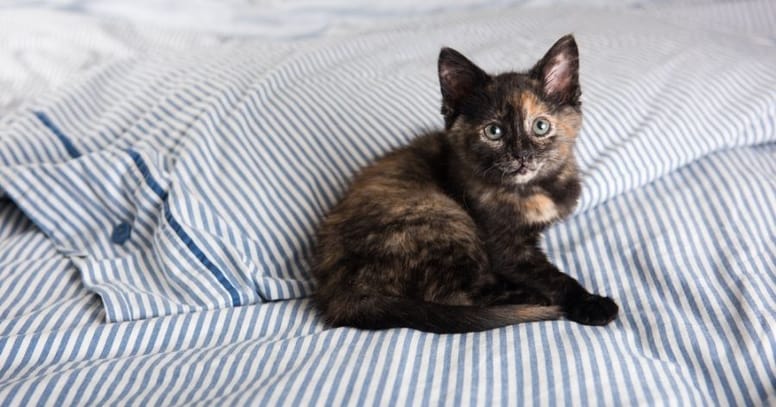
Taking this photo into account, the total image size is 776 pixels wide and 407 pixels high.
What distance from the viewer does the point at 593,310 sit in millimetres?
1079

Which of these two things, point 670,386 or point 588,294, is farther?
point 588,294

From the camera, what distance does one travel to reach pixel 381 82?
175 centimetres

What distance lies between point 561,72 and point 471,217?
1.17ft

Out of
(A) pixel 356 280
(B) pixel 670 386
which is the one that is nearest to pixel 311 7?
(A) pixel 356 280

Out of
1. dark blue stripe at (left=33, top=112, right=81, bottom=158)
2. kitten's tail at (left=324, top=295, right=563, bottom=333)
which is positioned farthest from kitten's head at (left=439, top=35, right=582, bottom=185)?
dark blue stripe at (left=33, top=112, right=81, bottom=158)

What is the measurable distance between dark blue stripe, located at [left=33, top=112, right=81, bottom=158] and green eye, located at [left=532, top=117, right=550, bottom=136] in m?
1.13

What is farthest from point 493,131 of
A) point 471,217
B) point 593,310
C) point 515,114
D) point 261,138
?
point 261,138

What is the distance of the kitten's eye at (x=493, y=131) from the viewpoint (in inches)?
49.6

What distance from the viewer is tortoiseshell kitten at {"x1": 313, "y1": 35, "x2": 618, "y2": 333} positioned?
3.60 ft

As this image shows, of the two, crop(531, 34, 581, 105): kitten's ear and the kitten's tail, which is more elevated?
crop(531, 34, 581, 105): kitten's ear

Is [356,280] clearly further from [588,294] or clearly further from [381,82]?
[381,82]

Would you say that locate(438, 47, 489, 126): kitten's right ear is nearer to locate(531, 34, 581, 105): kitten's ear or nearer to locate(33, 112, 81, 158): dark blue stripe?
locate(531, 34, 581, 105): kitten's ear

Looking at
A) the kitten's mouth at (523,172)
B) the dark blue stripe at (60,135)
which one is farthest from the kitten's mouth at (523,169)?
the dark blue stripe at (60,135)

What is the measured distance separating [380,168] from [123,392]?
697mm
